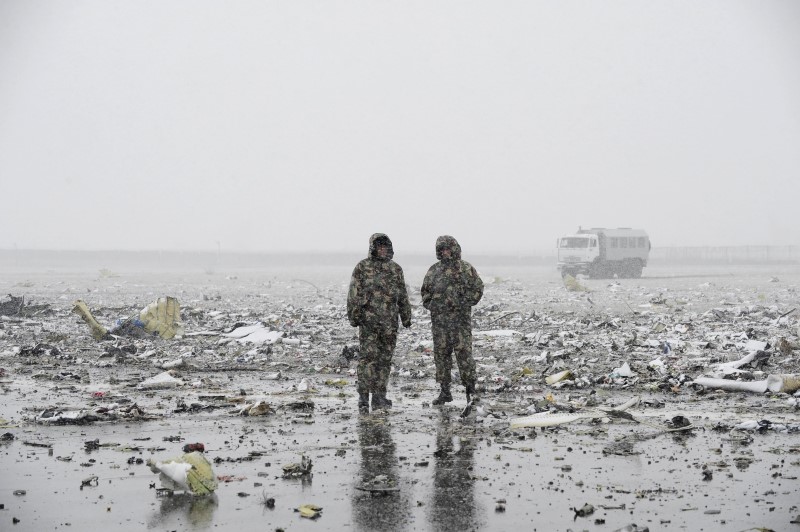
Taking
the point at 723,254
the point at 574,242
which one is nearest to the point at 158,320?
the point at 574,242

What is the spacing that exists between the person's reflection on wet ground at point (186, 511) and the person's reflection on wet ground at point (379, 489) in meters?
0.83

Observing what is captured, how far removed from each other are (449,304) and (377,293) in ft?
2.42

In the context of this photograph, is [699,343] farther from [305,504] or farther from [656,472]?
[305,504]

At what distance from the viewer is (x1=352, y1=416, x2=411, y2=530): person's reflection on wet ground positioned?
4672mm

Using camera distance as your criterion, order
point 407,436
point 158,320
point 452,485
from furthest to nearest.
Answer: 1. point 158,320
2. point 407,436
3. point 452,485

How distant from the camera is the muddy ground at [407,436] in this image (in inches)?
191

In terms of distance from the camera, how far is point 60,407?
28.0 feet

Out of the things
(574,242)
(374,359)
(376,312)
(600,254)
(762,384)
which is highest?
(574,242)

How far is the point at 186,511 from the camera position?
4941 millimetres

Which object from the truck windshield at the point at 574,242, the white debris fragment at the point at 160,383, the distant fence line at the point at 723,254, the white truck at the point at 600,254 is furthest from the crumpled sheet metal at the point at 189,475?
the distant fence line at the point at 723,254

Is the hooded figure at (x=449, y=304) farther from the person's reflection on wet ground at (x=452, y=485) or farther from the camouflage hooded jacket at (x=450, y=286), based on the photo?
the person's reflection on wet ground at (x=452, y=485)

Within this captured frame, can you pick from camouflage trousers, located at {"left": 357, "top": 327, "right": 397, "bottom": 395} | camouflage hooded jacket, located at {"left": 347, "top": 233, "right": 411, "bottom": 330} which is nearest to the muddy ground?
camouflage trousers, located at {"left": 357, "top": 327, "right": 397, "bottom": 395}

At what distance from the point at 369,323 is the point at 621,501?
384 cm

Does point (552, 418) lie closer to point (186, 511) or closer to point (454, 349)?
point (454, 349)
